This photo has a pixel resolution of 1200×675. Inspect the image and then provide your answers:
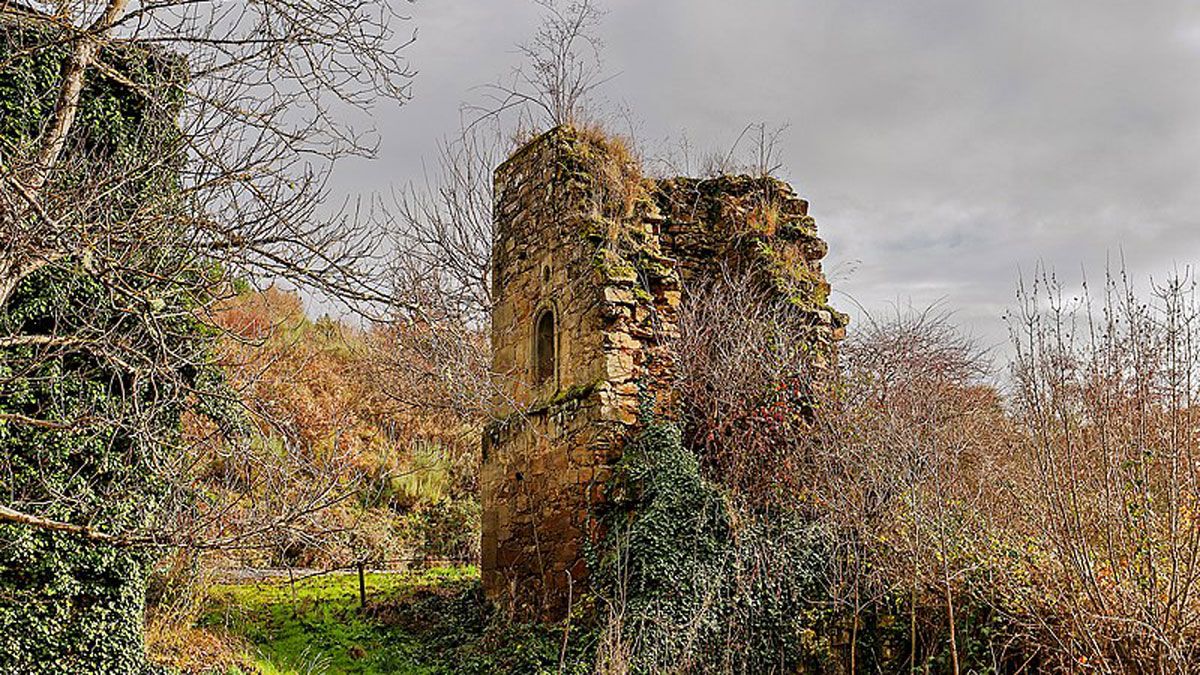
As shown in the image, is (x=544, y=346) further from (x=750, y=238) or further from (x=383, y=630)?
(x=383, y=630)

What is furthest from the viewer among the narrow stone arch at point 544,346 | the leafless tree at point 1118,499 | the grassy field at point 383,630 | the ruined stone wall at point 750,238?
the narrow stone arch at point 544,346

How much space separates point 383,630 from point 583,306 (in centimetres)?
522

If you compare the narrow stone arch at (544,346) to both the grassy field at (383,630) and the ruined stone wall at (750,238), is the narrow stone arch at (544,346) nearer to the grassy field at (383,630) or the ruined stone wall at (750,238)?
the ruined stone wall at (750,238)

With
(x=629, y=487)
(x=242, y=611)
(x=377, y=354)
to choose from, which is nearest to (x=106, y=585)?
(x=242, y=611)

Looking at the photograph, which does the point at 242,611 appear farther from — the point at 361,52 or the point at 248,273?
the point at 361,52

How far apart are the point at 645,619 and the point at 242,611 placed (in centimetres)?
601

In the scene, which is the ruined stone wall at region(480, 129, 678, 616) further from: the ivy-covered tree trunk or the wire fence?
the ivy-covered tree trunk

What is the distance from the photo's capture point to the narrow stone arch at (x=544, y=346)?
12.2 meters

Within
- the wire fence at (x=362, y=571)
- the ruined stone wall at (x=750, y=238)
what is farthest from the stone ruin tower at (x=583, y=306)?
the wire fence at (x=362, y=571)

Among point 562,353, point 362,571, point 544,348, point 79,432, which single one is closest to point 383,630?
point 362,571

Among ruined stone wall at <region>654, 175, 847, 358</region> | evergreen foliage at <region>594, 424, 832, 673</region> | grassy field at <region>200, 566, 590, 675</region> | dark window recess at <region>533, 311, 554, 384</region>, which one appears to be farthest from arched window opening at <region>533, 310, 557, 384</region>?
grassy field at <region>200, 566, 590, 675</region>

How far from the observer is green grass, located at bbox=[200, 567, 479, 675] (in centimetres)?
1102

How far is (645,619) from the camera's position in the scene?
30.2ft

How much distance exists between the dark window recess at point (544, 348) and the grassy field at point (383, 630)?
3101mm
